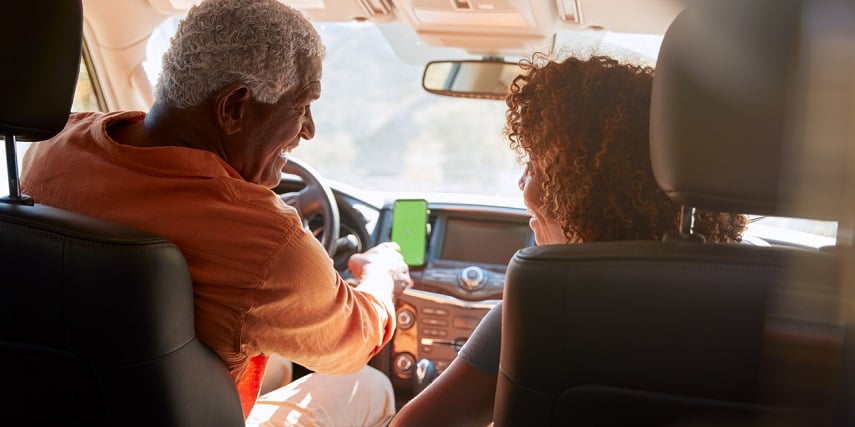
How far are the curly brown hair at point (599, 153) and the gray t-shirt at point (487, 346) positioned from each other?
25cm

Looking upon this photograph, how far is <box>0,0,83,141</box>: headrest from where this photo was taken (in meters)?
1.59

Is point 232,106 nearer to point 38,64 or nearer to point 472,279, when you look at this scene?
point 38,64

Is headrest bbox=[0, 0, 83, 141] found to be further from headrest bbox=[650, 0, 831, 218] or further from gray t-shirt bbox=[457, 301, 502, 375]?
headrest bbox=[650, 0, 831, 218]

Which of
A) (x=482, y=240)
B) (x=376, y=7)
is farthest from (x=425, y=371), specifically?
(x=376, y=7)

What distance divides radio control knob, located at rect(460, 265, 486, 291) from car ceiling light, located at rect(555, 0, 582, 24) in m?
1.13

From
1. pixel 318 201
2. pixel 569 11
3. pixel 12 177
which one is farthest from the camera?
pixel 318 201

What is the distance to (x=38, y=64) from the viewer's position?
1.62m

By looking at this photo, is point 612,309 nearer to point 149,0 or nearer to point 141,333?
point 141,333

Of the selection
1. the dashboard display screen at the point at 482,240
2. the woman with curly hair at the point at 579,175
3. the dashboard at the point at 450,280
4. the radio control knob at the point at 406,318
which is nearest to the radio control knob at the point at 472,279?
the dashboard at the point at 450,280

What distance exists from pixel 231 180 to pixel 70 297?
0.42m

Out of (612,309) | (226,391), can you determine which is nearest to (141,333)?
(226,391)

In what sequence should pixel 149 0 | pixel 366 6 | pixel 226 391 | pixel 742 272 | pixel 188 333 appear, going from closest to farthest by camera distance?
pixel 742 272 → pixel 188 333 → pixel 226 391 → pixel 366 6 → pixel 149 0

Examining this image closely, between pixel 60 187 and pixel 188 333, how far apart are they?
48cm

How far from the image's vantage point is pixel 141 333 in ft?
5.18
